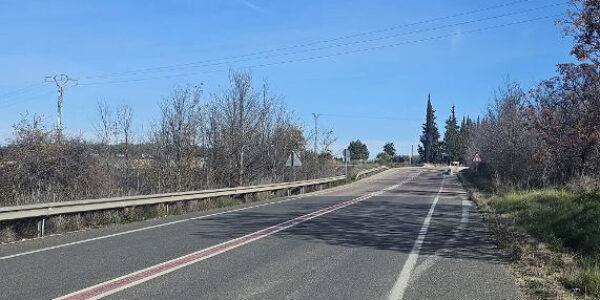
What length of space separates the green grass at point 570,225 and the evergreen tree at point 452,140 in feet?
404

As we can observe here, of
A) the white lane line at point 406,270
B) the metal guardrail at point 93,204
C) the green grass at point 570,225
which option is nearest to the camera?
the white lane line at point 406,270

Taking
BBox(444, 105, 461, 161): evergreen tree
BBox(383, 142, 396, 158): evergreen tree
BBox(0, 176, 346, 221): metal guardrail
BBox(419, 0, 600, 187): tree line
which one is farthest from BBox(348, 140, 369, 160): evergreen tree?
BBox(0, 176, 346, 221): metal guardrail

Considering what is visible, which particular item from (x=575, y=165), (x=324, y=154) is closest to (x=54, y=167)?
(x=575, y=165)

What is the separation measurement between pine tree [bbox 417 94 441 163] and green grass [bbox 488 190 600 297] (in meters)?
129

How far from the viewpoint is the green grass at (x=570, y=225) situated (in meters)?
7.84

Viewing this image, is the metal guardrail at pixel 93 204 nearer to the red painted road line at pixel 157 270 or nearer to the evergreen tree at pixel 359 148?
the red painted road line at pixel 157 270

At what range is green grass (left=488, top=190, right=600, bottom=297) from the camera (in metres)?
7.84

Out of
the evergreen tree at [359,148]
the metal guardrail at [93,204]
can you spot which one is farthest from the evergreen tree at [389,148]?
the metal guardrail at [93,204]

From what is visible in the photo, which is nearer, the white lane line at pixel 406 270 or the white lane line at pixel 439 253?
→ the white lane line at pixel 406 270

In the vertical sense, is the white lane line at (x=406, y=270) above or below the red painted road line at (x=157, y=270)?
below

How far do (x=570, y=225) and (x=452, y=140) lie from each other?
137 metres

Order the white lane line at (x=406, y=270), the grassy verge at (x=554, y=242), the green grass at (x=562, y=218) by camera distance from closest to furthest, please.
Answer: the white lane line at (x=406, y=270)
the grassy verge at (x=554, y=242)
the green grass at (x=562, y=218)

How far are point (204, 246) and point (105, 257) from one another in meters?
1.94

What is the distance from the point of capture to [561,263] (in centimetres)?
935
